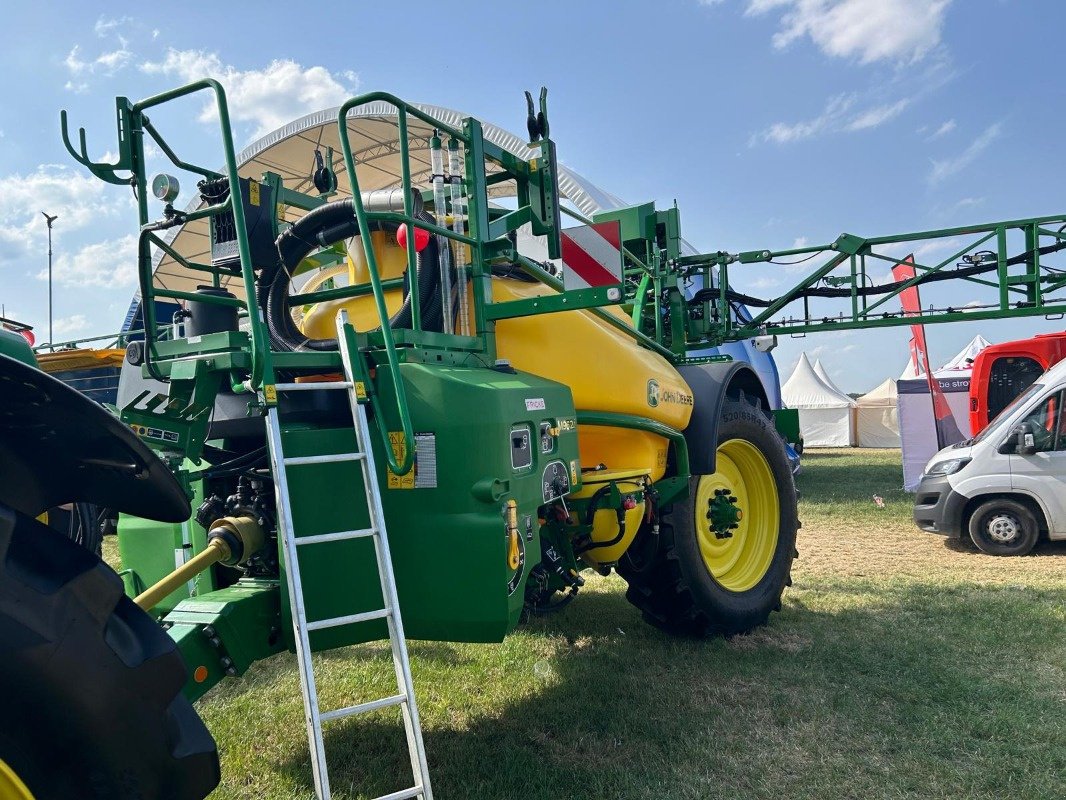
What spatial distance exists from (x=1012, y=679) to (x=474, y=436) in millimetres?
3094

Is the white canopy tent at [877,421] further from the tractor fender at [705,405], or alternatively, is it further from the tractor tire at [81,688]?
the tractor tire at [81,688]

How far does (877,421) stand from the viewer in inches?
991

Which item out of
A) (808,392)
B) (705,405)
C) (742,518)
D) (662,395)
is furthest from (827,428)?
(662,395)

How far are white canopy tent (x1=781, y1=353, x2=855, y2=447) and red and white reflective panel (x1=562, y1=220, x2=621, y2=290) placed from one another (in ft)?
75.7

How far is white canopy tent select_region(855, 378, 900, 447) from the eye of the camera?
82.1 feet

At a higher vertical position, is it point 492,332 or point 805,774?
point 492,332

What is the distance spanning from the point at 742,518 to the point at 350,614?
10.4 feet

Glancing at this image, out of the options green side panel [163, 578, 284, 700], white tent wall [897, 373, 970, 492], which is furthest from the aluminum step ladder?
white tent wall [897, 373, 970, 492]

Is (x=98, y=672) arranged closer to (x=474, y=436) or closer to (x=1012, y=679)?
(x=474, y=436)

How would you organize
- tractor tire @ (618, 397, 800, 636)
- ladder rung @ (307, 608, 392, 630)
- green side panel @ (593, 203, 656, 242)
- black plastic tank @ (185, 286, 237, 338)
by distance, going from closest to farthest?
ladder rung @ (307, 608, 392, 630) → black plastic tank @ (185, 286, 237, 338) → tractor tire @ (618, 397, 800, 636) → green side panel @ (593, 203, 656, 242)

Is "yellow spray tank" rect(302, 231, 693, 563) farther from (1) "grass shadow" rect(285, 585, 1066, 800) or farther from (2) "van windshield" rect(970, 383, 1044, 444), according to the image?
(2) "van windshield" rect(970, 383, 1044, 444)

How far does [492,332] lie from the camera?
3.30m

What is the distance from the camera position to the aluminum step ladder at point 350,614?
2197mm

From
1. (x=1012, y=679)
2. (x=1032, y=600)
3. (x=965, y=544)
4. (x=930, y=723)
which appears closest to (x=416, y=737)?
(x=930, y=723)
